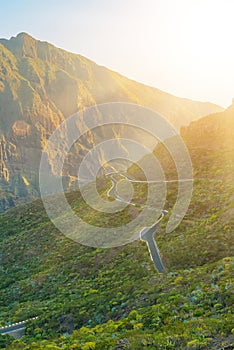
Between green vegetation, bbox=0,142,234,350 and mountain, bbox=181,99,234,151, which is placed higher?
mountain, bbox=181,99,234,151

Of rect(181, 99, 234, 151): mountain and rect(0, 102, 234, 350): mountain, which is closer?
rect(0, 102, 234, 350): mountain

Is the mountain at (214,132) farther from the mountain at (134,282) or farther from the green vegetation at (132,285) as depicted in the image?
the green vegetation at (132,285)

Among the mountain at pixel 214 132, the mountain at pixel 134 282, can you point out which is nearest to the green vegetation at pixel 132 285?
the mountain at pixel 134 282

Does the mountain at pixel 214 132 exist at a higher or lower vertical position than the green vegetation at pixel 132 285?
higher

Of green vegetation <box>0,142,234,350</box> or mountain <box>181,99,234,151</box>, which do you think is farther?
mountain <box>181,99,234,151</box>

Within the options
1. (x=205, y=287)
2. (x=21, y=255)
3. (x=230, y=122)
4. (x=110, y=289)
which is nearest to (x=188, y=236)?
(x=110, y=289)

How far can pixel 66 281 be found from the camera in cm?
3434

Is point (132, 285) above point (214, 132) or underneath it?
underneath

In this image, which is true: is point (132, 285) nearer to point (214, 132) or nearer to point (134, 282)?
point (134, 282)

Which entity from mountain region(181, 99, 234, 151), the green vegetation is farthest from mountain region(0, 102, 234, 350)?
mountain region(181, 99, 234, 151)

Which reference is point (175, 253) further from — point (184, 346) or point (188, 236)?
point (184, 346)

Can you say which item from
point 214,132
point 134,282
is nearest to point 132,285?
point 134,282

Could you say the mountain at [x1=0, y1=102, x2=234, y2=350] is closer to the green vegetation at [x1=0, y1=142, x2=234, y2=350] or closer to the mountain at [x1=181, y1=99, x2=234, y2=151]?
the green vegetation at [x1=0, y1=142, x2=234, y2=350]

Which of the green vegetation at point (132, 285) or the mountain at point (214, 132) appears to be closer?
the green vegetation at point (132, 285)
